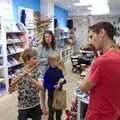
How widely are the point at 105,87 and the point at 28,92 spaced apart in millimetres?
1180

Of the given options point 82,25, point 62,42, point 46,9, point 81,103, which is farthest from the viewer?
point 82,25

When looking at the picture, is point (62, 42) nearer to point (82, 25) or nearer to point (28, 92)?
point (82, 25)

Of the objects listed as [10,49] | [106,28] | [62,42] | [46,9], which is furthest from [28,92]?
[62,42]

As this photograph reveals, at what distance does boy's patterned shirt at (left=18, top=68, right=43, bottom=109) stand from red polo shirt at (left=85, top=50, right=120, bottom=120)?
0.97 meters

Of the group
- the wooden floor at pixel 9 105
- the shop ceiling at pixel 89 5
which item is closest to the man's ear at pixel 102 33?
the wooden floor at pixel 9 105

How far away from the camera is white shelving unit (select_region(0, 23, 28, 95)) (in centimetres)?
575

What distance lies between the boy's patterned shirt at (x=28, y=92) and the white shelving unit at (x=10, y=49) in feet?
10.2

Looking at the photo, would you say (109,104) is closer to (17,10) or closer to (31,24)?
(17,10)

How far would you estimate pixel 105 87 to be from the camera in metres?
1.74

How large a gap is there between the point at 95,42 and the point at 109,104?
0.47m

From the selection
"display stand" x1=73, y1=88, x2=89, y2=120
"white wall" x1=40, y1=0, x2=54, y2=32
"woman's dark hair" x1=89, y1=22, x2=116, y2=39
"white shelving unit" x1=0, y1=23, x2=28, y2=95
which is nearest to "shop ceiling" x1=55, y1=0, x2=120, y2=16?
"white wall" x1=40, y1=0, x2=54, y2=32

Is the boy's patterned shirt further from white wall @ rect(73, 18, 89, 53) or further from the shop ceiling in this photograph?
white wall @ rect(73, 18, 89, 53)

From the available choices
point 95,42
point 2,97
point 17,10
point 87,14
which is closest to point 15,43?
point 17,10

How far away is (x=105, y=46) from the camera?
5.83 ft
